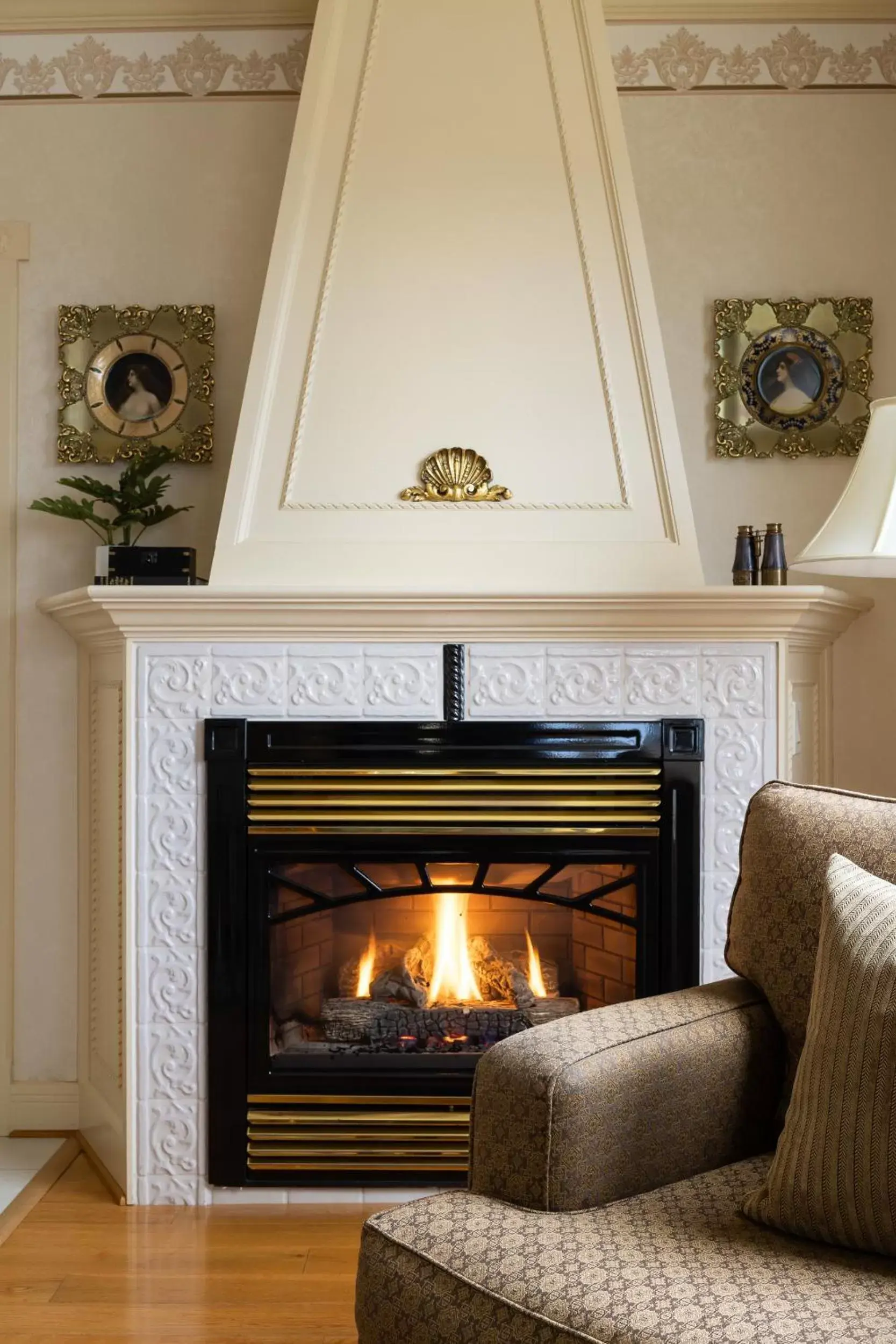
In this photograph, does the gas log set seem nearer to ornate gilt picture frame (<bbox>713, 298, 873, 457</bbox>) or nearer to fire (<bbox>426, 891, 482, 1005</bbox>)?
fire (<bbox>426, 891, 482, 1005</bbox>)

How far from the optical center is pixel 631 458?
8.73ft

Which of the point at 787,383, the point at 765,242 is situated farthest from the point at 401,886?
the point at 765,242

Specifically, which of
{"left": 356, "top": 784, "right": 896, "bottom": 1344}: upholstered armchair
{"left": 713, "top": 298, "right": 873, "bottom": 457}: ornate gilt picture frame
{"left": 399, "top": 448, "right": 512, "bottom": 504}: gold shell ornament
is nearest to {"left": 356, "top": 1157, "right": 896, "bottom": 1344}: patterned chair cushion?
{"left": 356, "top": 784, "right": 896, "bottom": 1344}: upholstered armchair

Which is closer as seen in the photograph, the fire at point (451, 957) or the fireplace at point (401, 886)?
the fireplace at point (401, 886)

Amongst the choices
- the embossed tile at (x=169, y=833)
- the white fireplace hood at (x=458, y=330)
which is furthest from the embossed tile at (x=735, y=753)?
the embossed tile at (x=169, y=833)

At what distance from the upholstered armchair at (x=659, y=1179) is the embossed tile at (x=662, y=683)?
79cm

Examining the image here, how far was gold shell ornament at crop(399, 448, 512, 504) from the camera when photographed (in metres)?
2.65

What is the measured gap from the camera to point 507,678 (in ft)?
8.59

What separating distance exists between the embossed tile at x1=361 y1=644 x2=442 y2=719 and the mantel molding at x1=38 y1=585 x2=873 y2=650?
0.11ft

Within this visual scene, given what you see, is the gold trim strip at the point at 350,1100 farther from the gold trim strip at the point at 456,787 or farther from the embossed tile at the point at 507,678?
the embossed tile at the point at 507,678

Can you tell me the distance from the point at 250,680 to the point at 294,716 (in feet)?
0.42

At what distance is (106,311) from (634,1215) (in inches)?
101

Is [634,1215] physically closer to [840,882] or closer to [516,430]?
[840,882]

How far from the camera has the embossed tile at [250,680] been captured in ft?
8.63
